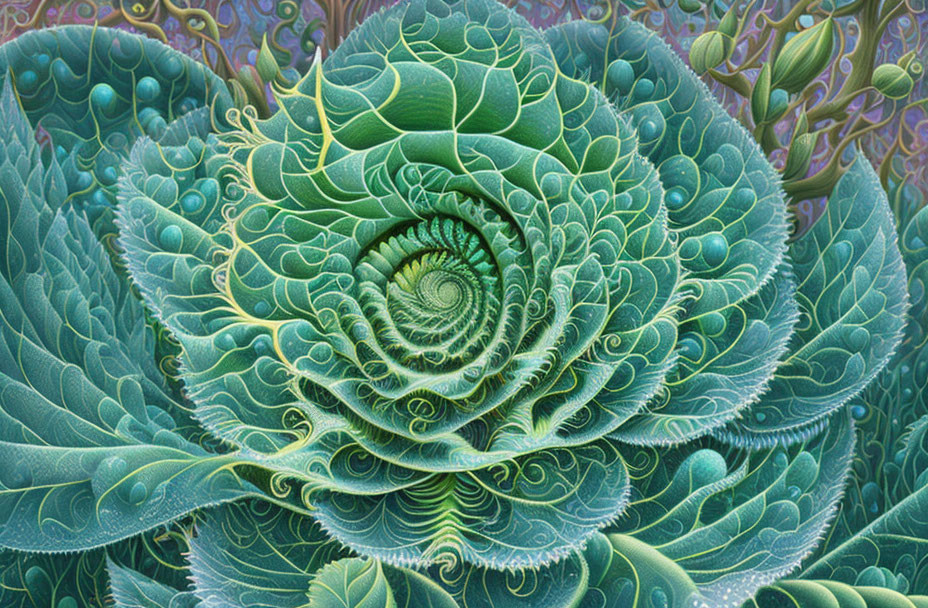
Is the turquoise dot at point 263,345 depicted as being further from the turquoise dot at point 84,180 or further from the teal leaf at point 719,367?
the teal leaf at point 719,367

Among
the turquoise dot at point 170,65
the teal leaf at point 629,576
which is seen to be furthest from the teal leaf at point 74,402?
the teal leaf at point 629,576

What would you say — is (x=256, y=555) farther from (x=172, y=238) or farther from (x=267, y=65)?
(x=267, y=65)

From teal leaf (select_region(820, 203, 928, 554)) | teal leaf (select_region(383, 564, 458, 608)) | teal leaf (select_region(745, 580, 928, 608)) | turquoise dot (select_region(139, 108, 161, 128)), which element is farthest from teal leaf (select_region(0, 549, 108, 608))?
teal leaf (select_region(820, 203, 928, 554))

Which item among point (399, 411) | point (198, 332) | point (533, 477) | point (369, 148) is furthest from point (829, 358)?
point (198, 332)

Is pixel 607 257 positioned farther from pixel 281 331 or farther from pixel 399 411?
pixel 281 331

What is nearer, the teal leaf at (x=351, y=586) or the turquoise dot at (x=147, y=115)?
the teal leaf at (x=351, y=586)

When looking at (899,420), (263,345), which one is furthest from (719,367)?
(263,345)
